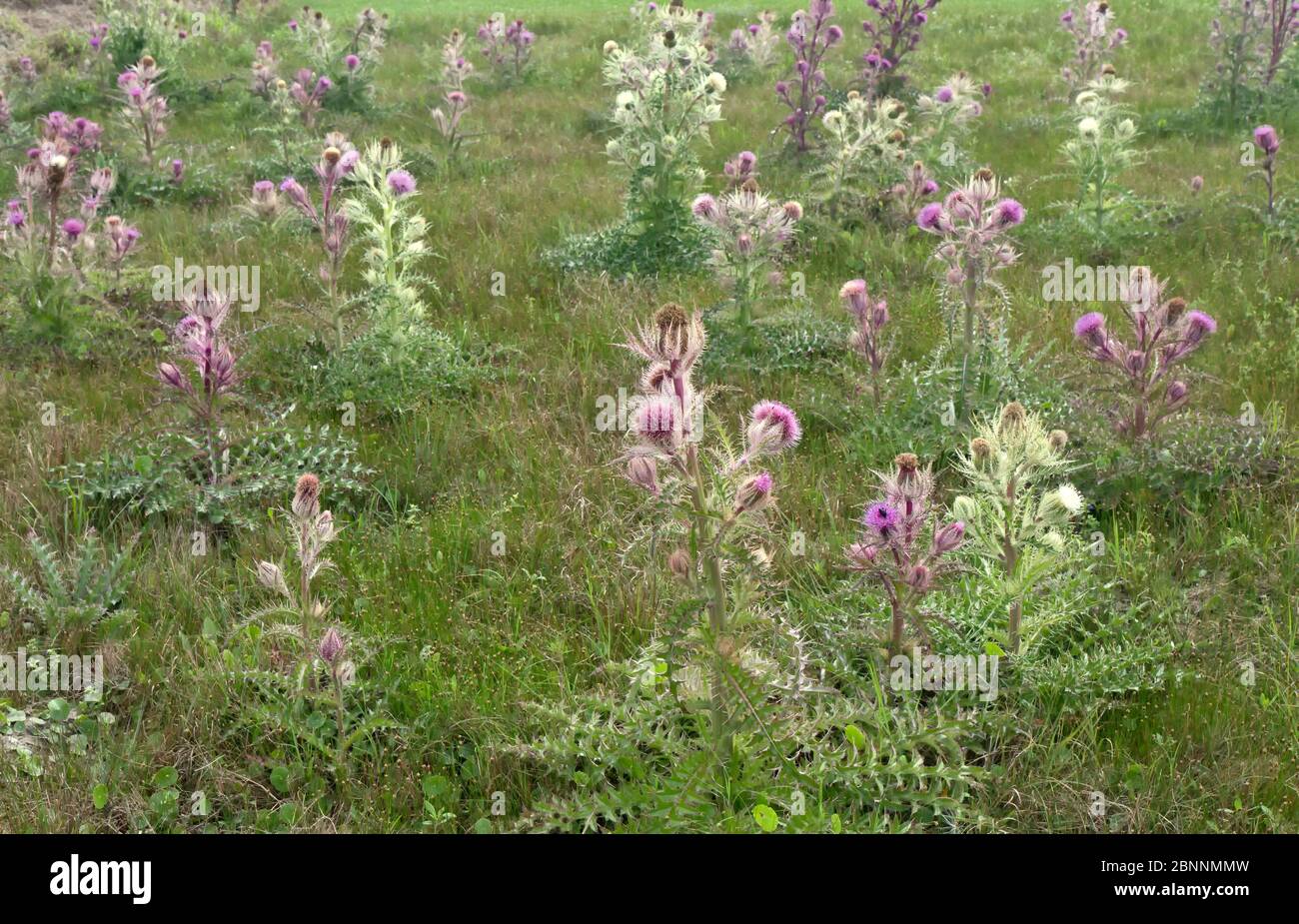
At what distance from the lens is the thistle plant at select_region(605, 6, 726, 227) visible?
19.1 feet

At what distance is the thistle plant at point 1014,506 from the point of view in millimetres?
2695

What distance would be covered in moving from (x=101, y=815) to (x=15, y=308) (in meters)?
3.55

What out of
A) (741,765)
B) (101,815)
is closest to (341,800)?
(101,815)

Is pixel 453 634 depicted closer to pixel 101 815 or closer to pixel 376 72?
pixel 101 815

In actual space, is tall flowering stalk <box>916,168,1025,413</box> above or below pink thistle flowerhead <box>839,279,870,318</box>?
above

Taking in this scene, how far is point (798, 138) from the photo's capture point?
8.43 metres

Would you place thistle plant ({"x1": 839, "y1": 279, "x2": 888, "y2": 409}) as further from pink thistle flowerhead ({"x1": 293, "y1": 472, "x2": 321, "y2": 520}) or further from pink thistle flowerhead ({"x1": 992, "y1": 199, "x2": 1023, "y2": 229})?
pink thistle flowerhead ({"x1": 293, "y1": 472, "x2": 321, "y2": 520})

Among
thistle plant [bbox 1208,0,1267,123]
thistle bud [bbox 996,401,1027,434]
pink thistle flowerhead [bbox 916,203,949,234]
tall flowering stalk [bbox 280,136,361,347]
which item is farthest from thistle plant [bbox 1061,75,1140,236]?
tall flowering stalk [bbox 280,136,361,347]

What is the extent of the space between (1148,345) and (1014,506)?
4.32 feet

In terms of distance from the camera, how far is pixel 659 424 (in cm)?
209

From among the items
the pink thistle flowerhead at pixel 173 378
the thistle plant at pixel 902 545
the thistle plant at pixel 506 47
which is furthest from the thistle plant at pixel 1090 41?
the pink thistle flowerhead at pixel 173 378

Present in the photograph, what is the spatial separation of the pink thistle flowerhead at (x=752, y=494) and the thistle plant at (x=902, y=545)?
0.54m

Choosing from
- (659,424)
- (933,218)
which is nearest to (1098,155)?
(933,218)

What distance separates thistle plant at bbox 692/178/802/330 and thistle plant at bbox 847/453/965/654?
2.13m
